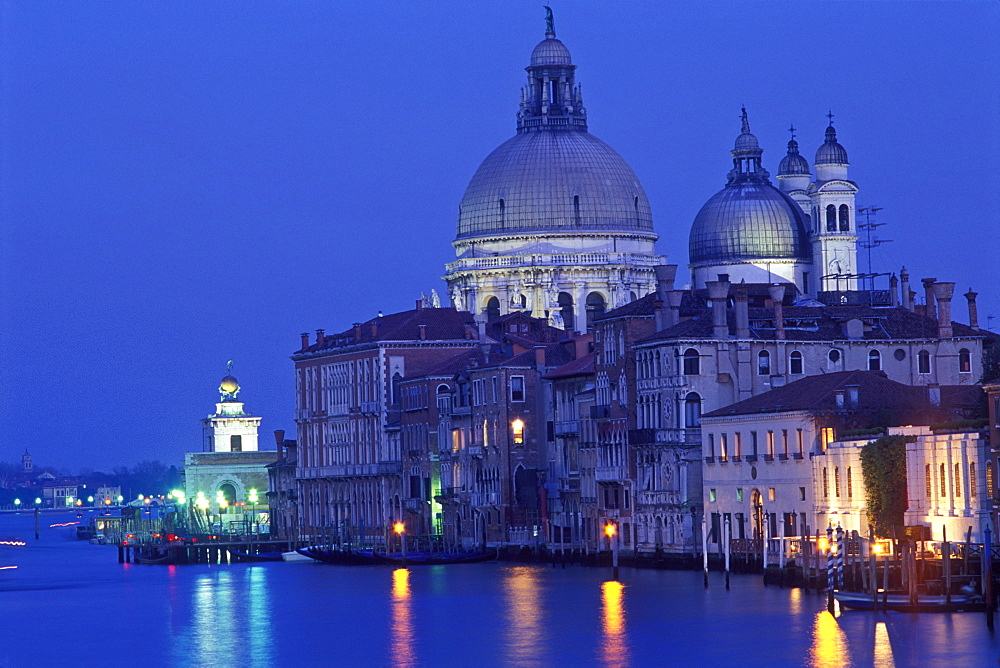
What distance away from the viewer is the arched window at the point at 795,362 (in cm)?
8631

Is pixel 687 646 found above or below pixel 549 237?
below

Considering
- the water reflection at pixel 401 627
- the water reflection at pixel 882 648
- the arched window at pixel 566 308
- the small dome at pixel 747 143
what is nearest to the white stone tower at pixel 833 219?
the small dome at pixel 747 143

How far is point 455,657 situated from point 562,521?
3622 centimetres

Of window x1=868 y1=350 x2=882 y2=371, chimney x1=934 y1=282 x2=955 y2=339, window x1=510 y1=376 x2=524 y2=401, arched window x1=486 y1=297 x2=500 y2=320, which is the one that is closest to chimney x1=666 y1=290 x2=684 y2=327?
window x1=868 y1=350 x2=882 y2=371

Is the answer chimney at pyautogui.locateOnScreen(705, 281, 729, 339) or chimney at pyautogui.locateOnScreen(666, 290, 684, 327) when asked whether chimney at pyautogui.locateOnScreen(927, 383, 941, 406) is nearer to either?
chimney at pyautogui.locateOnScreen(705, 281, 729, 339)

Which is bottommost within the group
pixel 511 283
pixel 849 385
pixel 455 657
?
pixel 455 657

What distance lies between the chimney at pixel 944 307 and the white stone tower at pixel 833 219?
91.1 ft

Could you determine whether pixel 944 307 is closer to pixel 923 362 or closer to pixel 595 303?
pixel 923 362

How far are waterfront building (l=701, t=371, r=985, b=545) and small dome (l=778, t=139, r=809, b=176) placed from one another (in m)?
47.0

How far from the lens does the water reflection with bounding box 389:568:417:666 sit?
6038cm

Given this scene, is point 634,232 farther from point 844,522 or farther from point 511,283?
point 844,522

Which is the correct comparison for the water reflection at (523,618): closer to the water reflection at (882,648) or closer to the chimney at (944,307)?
the water reflection at (882,648)

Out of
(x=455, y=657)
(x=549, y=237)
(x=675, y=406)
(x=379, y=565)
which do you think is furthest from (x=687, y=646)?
(x=549, y=237)

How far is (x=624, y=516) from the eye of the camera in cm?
8906
